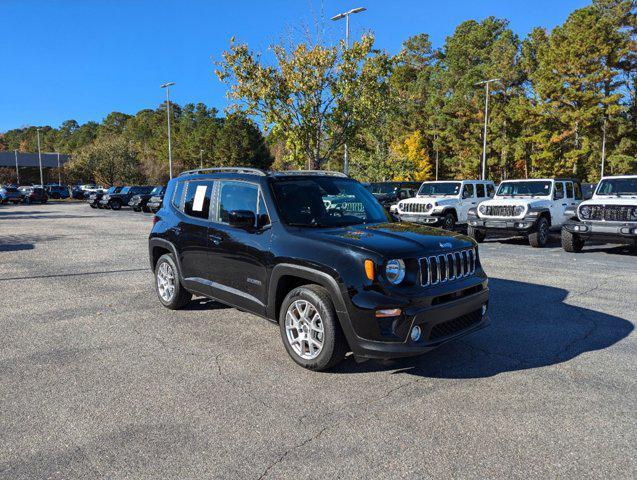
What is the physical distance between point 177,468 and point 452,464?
5.30 ft

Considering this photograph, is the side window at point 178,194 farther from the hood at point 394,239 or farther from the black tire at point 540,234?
the black tire at point 540,234

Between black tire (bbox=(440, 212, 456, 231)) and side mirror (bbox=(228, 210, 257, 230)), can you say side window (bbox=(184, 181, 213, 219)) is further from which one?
black tire (bbox=(440, 212, 456, 231))

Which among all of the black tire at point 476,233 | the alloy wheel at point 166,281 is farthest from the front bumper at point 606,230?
the alloy wheel at point 166,281

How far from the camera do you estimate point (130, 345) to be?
16.6ft

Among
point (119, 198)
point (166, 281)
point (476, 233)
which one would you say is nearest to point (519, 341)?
point (166, 281)

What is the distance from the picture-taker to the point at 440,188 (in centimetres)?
1725

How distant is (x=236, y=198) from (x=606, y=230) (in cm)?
934

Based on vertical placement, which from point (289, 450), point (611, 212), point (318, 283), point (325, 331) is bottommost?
point (289, 450)

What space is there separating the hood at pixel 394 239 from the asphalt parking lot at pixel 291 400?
1081 millimetres

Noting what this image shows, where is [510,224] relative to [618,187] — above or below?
below

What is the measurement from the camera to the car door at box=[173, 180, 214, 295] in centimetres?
555

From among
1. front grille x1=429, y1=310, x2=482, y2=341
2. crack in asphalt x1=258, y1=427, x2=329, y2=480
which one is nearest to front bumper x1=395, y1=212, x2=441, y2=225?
front grille x1=429, y1=310, x2=482, y2=341

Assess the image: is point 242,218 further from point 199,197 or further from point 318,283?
point 199,197

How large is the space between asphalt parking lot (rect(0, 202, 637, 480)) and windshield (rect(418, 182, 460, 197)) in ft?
34.7
